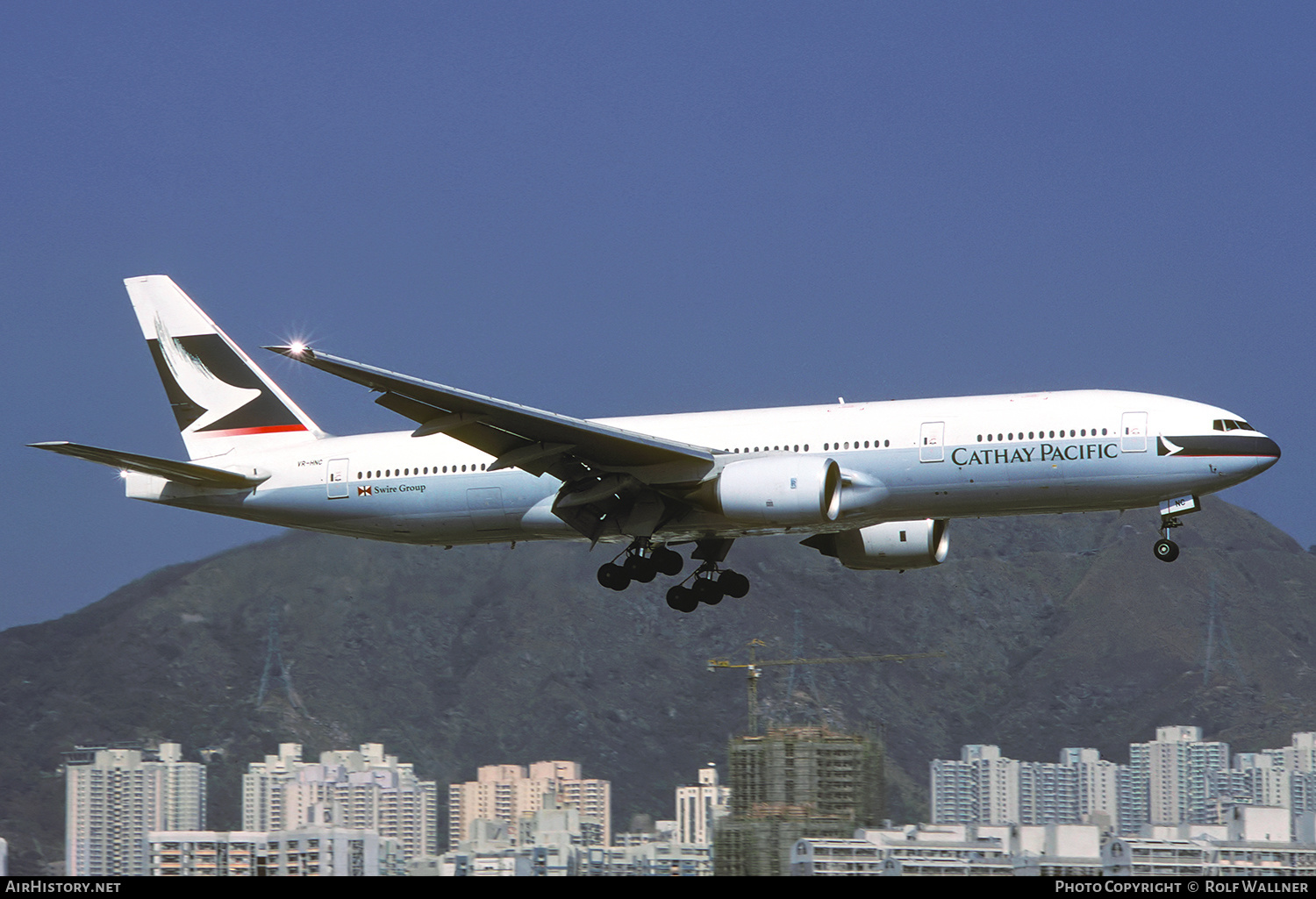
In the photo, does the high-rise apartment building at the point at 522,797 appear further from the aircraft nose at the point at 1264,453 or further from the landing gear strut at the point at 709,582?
the aircraft nose at the point at 1264,453

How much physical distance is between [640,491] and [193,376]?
14.3 m

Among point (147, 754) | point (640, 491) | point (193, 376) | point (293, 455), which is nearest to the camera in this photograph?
point (640, 491)

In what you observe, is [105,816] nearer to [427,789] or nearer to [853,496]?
[427,789]

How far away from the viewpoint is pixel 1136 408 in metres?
36.8

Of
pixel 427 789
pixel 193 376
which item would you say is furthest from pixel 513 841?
pixel 193 376

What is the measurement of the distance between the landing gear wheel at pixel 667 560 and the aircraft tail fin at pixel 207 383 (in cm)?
949

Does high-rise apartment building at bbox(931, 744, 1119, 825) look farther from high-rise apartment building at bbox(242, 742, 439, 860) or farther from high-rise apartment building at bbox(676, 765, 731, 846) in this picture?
high-rise apartment building at bbox(242, 742, 439, 860)

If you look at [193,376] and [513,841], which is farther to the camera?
[513,841]

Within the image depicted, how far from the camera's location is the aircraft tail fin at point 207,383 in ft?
147

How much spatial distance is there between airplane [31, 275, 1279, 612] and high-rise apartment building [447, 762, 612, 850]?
11356cm

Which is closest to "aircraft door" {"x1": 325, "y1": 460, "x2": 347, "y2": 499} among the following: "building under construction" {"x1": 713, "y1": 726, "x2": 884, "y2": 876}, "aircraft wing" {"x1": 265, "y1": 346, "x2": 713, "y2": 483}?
"aircraft wing" {"x1": 265, "y1": 346, "x2": 713, "y2": 483}

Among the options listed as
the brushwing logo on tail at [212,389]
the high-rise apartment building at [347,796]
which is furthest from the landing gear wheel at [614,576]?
the high-rise apartment building at [347,796]

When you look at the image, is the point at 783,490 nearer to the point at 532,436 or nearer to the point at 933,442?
the point at 933,442

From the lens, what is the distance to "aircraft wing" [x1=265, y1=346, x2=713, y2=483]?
35844 mm
